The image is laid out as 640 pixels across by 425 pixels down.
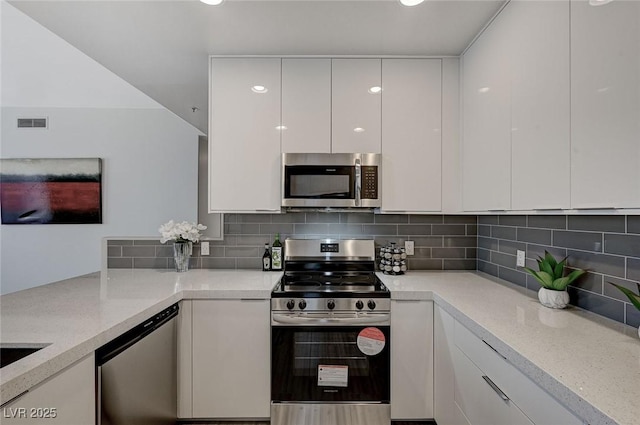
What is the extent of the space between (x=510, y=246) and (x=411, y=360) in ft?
3.28

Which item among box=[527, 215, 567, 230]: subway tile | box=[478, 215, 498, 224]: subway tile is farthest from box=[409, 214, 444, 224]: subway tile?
box=[527, 215, 567, 230]: subway tile

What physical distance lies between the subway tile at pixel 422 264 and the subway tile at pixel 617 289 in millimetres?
1204

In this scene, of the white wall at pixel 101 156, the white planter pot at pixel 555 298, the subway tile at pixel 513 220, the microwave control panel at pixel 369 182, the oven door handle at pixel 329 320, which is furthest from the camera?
the white wall at pixel 101 156

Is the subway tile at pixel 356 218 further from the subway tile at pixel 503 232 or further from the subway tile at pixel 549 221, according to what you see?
the subway tile at pixel 549 221

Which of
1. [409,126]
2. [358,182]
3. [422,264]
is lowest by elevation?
[422,264]

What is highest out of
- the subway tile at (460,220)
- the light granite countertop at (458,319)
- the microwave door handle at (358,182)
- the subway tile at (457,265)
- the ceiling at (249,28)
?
the ceiling at (249,28)

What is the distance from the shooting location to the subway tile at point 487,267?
2229 mm

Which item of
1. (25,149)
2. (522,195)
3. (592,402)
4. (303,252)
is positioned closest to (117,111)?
(25,149)

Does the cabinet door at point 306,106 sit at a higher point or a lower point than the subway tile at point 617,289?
higher

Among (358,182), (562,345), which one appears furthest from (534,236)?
(358,182)

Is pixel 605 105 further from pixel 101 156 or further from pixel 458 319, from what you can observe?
pixel 101 156

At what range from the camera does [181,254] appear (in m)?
2.39

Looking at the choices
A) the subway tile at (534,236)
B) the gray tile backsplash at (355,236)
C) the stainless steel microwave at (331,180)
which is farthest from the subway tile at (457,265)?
the stainless steel microwave at (331,180)

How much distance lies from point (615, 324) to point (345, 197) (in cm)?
147
